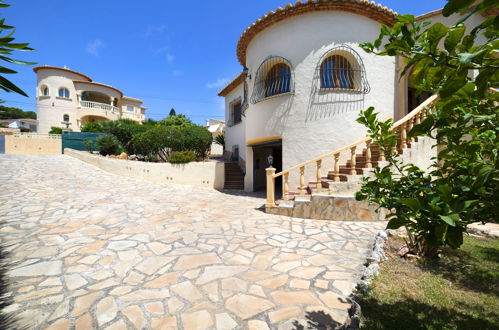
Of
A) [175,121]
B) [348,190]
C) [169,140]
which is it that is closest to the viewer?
[348,190]

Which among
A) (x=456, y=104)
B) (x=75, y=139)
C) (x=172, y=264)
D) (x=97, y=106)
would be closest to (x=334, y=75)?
(x=172, y=264)

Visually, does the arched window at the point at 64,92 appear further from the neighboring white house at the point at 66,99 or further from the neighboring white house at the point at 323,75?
the neighboring white house at the point at 323,75

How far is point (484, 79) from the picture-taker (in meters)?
0.96

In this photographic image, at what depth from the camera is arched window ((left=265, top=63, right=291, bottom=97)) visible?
28.4ft

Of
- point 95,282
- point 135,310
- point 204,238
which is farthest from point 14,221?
point 135,310

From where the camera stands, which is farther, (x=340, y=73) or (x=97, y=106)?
(x=97, y=106)

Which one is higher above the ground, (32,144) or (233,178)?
(32,144)

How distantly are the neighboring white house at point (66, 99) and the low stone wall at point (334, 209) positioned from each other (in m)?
31.6

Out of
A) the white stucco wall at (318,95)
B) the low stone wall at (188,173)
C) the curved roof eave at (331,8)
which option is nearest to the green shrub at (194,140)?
the low stone wall at (188,173)

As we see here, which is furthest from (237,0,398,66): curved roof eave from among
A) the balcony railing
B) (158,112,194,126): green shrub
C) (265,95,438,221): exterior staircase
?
the balcony railing

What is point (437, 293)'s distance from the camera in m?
3.02

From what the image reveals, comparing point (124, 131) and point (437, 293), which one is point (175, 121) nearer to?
point (124, 131)

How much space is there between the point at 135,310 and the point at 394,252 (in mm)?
4263

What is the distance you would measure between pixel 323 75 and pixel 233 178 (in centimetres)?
664
